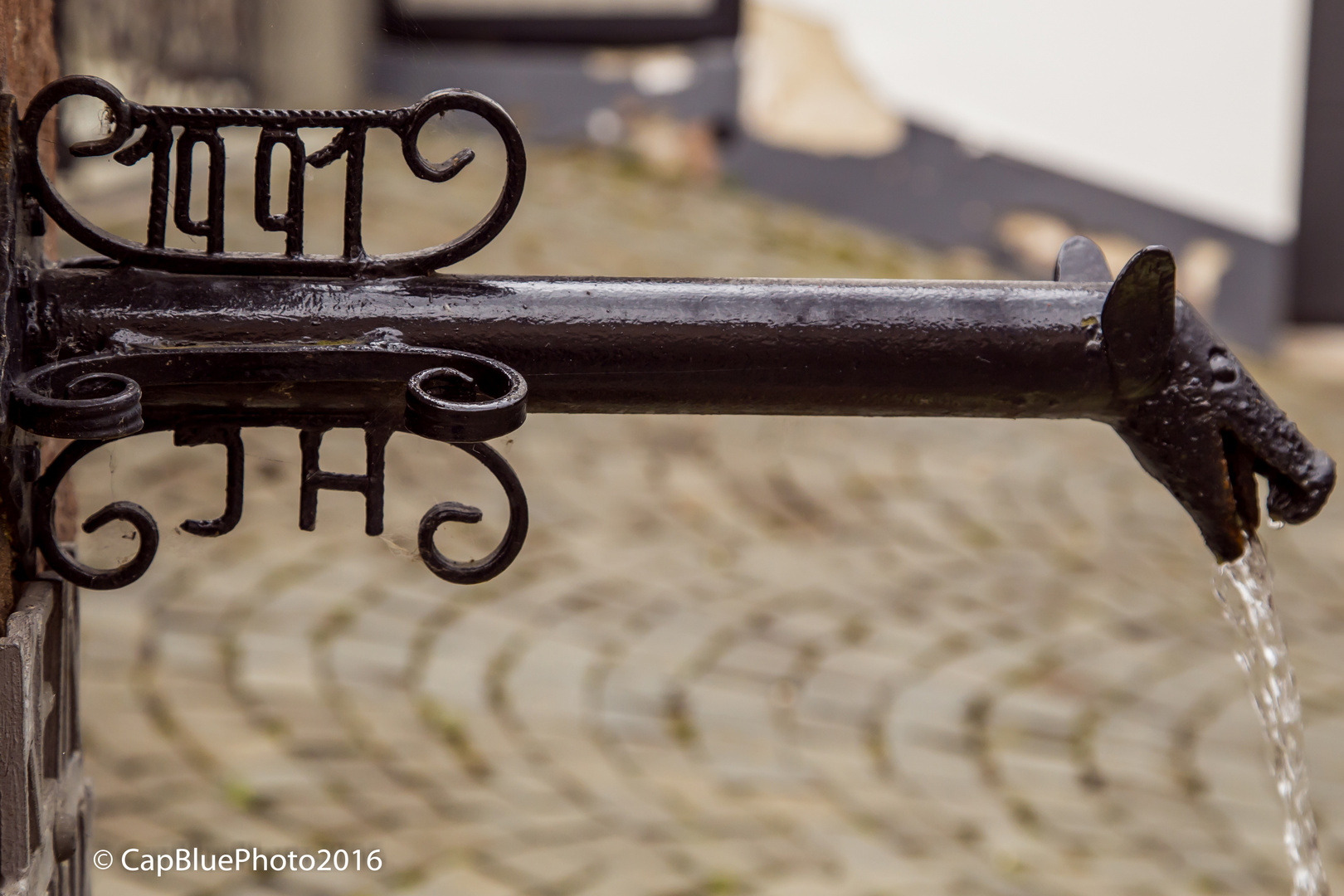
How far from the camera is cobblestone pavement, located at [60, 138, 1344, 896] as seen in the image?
2432 millimetres

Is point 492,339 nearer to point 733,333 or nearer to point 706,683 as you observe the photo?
point 733,333

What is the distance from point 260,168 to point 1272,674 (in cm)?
94

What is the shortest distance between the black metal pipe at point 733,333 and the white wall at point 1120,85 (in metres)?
5.43

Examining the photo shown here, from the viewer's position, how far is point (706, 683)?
3020 millimetres

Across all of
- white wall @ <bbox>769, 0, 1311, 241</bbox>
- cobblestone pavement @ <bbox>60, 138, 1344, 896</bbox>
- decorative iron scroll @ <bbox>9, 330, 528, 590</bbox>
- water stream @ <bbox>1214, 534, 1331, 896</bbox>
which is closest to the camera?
decorative iron scroll @ <bbox>9, 330, 528, 590</bbox>

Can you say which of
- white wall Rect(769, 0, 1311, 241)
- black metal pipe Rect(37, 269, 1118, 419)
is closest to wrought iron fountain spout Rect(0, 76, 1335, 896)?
black metal pipe Rect(37, 269, 1118, 419)

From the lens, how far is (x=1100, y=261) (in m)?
0.94

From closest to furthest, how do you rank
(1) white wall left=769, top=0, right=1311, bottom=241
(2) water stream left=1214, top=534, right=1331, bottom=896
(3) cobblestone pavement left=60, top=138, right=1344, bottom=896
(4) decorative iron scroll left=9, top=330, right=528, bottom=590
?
1. (4) decorative iron scroll left=9, top=330, right=528, bottom=590
2. (2) water stream left=1214, top=534, right=1331, bottom=896
3. (3) cobblestone pavement left=60, top=138, right=1344, bottom=896
4. (1) white wall left=769, top=0, right=1311, bottom=241

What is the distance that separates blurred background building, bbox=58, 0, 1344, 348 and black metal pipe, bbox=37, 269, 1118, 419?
475 cm

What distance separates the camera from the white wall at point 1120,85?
5.73m

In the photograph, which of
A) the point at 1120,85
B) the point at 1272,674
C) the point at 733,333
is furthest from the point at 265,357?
the point at 1120,85

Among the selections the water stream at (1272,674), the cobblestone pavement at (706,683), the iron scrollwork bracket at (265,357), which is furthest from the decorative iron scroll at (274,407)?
the cobblestone pavement at (706,683)

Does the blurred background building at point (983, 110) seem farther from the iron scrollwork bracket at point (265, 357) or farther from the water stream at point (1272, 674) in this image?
the iron scrollwork bracket at point (265, 357)

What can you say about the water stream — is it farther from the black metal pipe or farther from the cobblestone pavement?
the cobblestone pavement
